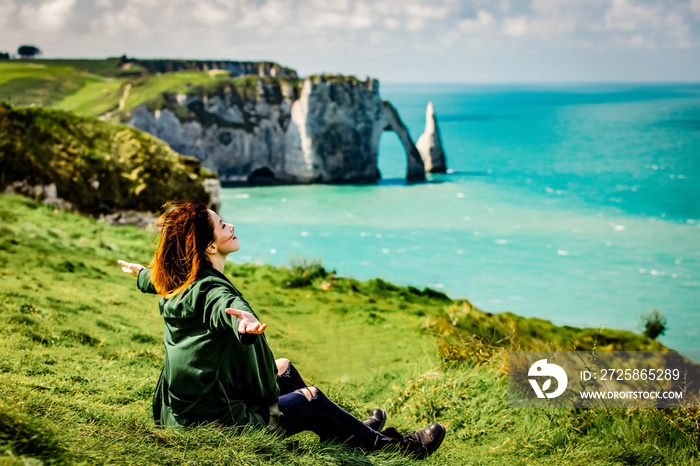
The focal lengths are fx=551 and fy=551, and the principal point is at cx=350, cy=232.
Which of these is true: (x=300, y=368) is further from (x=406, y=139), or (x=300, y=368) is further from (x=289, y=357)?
(x=406, y=139)

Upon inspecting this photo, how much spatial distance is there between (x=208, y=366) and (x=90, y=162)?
18.5 m

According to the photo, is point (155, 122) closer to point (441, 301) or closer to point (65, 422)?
point (441, 301)

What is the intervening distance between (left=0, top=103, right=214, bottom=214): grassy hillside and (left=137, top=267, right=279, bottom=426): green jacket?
16.6m

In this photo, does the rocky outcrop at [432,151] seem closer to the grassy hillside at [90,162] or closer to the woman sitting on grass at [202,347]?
the grassy hillside at [90,162]

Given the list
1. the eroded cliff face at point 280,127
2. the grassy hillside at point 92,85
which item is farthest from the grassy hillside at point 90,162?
the eroded cliff face at point 280,127

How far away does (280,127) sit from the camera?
210 ft

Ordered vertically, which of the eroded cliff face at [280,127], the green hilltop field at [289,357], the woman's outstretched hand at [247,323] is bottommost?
the green hilltop field at [289,357]

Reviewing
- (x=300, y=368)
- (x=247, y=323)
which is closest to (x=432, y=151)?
(x=300, y=368)

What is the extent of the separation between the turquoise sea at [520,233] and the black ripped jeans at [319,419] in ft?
33.8

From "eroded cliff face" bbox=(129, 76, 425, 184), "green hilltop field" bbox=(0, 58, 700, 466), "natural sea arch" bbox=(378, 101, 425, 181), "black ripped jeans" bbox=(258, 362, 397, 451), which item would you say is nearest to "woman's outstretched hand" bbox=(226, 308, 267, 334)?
"green hilltop field" bbox=(0, 58, 700, 466)

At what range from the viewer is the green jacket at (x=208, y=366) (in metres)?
3.32

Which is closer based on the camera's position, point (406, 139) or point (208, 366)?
point (208, 366)

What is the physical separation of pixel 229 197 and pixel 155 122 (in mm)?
11287

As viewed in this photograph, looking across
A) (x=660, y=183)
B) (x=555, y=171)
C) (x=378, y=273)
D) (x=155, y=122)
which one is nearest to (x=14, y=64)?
(x=155, y=122)
